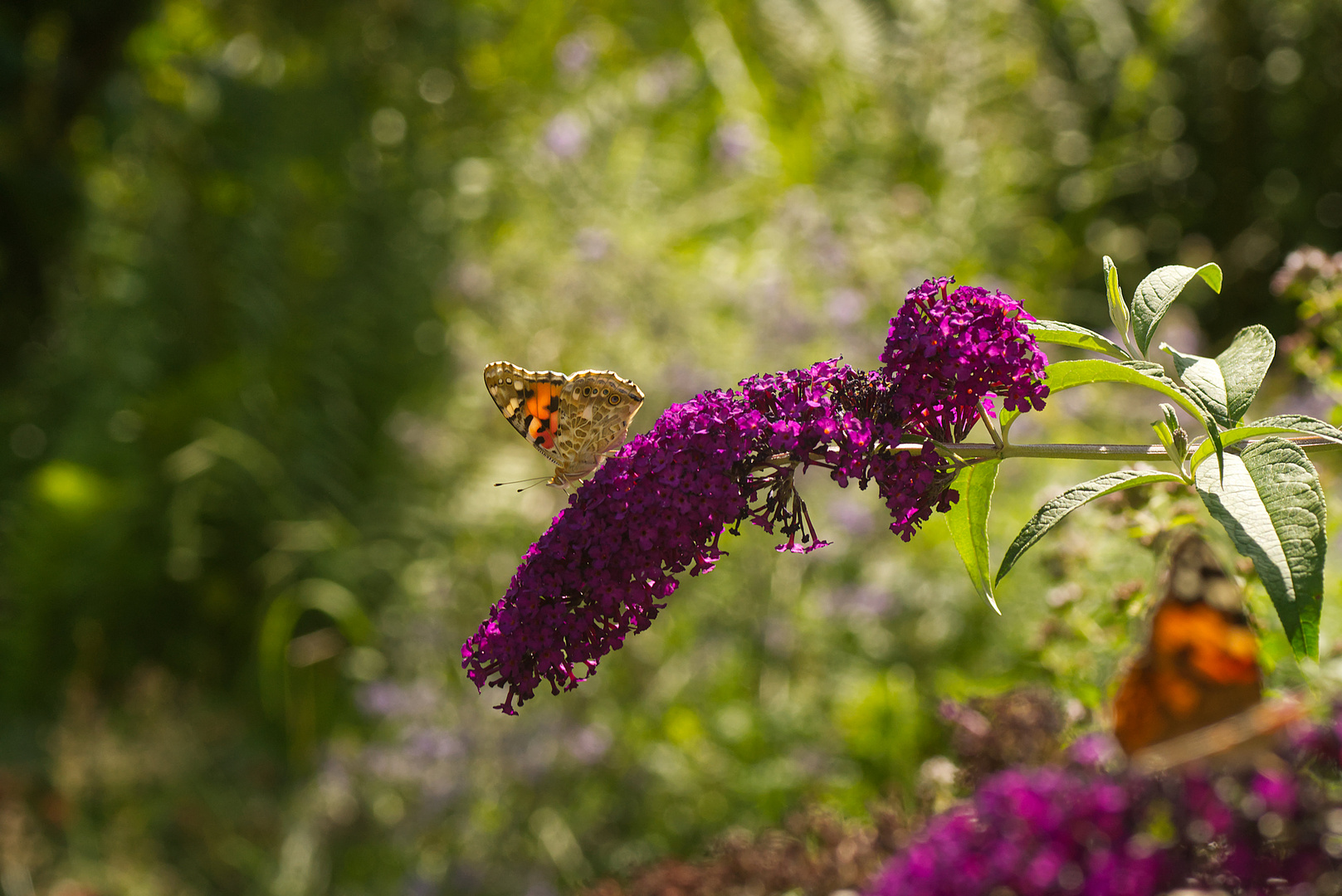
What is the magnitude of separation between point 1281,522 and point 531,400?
129cm

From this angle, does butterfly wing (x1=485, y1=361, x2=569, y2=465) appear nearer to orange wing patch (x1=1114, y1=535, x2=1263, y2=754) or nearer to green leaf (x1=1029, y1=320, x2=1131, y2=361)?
green leaf (x1=1029, y1=320, x2=1131, y2=361)

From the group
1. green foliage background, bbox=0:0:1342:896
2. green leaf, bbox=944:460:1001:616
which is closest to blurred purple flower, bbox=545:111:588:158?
green foliage background, bbox=0:0:1342:896

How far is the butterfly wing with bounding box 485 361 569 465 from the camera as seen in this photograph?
1927 millimetres

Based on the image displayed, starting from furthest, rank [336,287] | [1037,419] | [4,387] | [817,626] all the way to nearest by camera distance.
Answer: [4,387] < [336,287] < [1037,419] < [817,626]

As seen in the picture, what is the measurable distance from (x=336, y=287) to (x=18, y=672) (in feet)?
8.64

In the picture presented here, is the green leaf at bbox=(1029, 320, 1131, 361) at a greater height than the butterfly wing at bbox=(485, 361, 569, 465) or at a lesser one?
lesser

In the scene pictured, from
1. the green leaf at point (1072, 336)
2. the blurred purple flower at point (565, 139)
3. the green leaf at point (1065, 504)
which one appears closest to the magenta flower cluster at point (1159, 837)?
the green leaf at point (1065, 504)

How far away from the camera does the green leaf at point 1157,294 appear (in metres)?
1.32

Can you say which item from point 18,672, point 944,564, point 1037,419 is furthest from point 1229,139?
point 18,672

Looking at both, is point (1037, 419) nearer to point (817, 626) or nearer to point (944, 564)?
point (944, 564)

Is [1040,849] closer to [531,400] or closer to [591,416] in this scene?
[591,416]

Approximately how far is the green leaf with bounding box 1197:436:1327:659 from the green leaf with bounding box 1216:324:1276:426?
0.06m

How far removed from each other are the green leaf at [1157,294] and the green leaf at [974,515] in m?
0.25

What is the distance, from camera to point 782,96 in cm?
659
